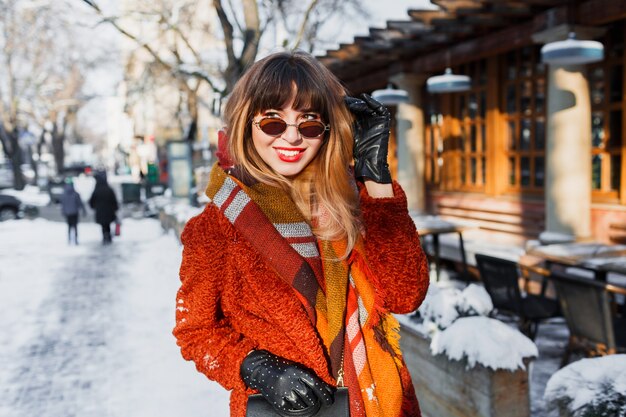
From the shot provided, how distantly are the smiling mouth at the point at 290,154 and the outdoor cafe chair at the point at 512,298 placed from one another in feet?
13.4

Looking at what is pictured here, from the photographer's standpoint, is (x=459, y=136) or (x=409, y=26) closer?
(x=409, y=26)

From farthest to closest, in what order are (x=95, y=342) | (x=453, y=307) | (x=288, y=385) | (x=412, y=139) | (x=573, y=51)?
(x=412, y=139) → (x=95, y=342) → (x=573, y=51) → (x=453, y=307) → (x=288, y=385)

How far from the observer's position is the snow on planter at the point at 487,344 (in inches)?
132

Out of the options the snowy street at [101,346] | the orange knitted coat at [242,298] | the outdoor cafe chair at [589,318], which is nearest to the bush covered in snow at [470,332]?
the snowy street at [101,346]

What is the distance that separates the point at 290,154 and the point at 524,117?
8.00m

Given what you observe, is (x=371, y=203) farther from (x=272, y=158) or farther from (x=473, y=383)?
(x=473, y=383)

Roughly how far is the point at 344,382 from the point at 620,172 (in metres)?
6.95

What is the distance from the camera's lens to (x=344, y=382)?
1.63 m

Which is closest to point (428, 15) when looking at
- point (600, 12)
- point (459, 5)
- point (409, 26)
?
point (409, 26)

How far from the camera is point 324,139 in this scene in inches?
71.2

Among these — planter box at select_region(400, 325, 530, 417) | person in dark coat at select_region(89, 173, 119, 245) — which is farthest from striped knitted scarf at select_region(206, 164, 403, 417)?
person in dark coat at select_region(89, 173, 119, 245)

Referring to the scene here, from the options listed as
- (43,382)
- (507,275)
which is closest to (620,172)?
(507,275)

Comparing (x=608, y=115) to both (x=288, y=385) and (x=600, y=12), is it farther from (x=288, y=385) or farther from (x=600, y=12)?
(x=288, y=385)

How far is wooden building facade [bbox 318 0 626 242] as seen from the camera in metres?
7.37
